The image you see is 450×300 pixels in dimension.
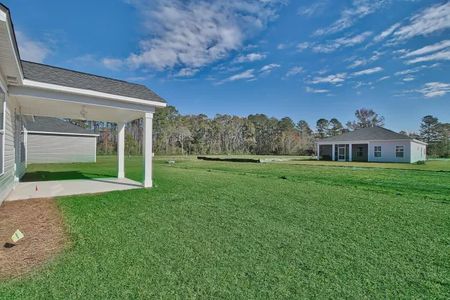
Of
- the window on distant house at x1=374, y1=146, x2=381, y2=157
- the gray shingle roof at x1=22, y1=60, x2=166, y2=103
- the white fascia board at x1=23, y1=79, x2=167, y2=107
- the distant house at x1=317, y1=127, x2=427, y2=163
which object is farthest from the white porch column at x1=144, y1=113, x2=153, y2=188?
the window on distant house at x1=374, y1=146, x2=381, y2=157

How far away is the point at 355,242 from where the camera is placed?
132 inches

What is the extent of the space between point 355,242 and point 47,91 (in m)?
7.50

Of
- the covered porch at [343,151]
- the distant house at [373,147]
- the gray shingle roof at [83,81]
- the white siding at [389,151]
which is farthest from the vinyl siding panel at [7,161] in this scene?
the white siding at [389,151]

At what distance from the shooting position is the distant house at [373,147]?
2330 centimetres

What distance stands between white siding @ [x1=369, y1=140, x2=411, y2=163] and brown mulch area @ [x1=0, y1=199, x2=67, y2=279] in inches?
1088

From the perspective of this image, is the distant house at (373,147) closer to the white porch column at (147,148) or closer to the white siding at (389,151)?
the white siding at (389,151)

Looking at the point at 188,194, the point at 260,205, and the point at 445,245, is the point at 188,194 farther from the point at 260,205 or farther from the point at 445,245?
the point at 445,245

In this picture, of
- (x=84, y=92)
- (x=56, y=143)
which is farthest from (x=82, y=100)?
(x=56, y=143)

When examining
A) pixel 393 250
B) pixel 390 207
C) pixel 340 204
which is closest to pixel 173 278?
pixel 393 250

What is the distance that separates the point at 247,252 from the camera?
3041 mm

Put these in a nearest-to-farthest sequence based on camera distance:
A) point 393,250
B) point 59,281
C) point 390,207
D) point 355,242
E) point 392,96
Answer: point 59,281
point 393,250
point 355,242
point 390,207
point 392,96

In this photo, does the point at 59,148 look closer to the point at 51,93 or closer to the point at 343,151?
the point at 51,93

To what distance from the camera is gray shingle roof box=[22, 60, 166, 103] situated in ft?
19.8

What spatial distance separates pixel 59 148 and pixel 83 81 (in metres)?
17.3
